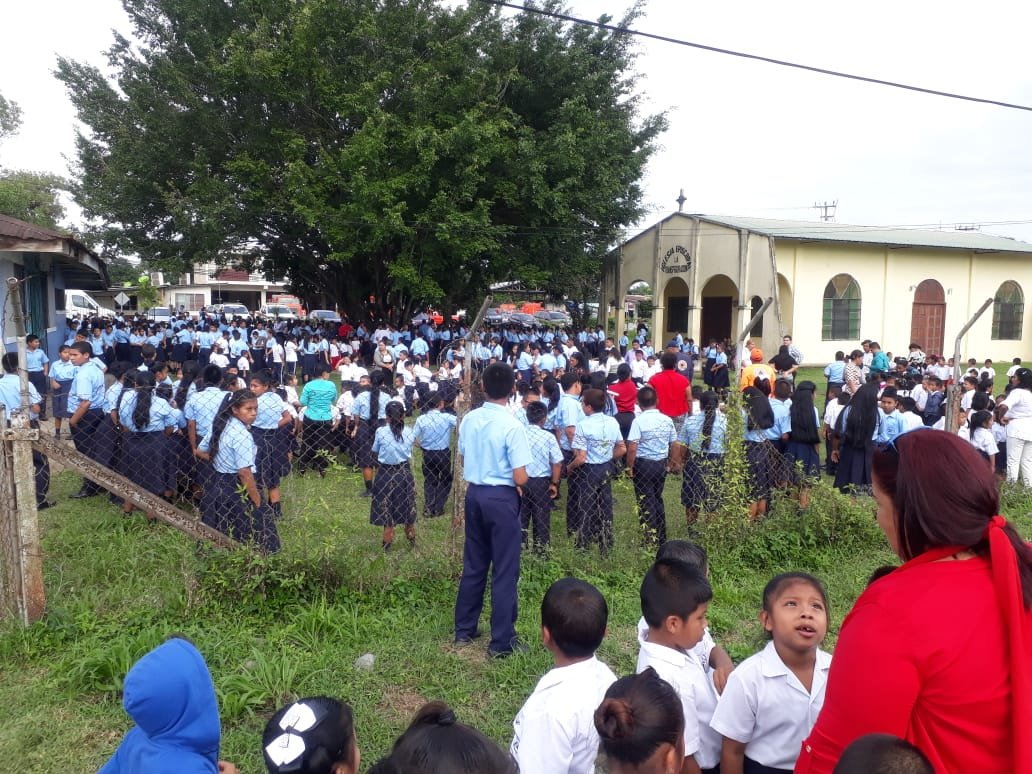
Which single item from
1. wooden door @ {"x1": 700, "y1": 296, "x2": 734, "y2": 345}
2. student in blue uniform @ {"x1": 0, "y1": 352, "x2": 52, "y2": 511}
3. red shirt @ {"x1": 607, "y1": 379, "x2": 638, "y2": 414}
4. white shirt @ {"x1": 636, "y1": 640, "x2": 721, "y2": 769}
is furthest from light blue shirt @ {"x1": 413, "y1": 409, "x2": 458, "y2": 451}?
→ wooden door @ {"x1": 700, "y1": 296, "x2": 734, "y2": 345}

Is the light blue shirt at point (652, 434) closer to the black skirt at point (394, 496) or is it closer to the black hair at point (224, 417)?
the black skirt at point (394, 496)

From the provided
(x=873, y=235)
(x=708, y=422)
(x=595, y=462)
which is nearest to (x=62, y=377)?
(x=595, y=462)

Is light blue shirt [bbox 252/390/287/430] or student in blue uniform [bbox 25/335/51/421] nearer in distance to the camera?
light blue shirt [bbox 252/390/287/430]

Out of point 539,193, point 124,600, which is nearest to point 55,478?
point 124,600

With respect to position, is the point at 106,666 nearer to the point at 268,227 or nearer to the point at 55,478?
the point at 55,478

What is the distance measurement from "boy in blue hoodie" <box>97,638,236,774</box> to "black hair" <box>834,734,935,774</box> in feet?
5.79

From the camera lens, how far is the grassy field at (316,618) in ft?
12.0

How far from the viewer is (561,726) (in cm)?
231

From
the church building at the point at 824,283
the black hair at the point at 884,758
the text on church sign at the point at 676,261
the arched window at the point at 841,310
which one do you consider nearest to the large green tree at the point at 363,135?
the text on church sign at the point at 676,261

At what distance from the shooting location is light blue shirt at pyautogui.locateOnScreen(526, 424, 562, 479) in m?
6.11

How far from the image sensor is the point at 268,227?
76.0ft

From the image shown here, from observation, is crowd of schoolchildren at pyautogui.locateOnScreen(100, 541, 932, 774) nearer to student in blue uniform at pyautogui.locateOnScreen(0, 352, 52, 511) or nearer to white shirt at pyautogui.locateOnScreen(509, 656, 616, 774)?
white shirt at pyautogui.locateOnScreen(509, 656, 616, 774)

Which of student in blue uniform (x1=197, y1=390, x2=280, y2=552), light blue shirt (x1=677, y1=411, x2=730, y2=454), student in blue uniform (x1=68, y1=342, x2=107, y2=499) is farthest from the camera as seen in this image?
student in blue uniform (x1=68, y1=342, x2=107, y2=499)

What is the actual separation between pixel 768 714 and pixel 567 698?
635 millimetres
